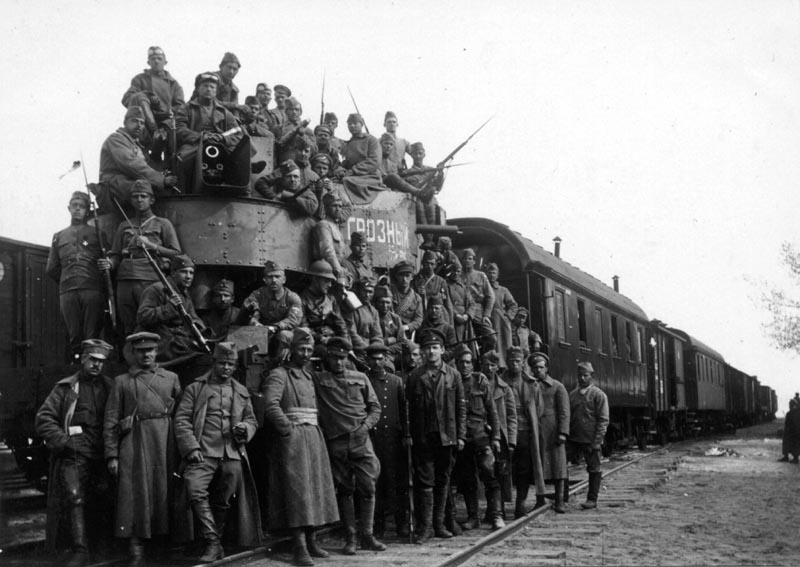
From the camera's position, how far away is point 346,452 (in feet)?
26.0

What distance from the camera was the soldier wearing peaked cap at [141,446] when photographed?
6.97 metres

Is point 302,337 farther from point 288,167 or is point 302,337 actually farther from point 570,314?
point 570,314

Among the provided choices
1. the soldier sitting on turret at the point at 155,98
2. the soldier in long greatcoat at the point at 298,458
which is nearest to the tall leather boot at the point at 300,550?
the soldier in long greatcoat at the point at 298,458

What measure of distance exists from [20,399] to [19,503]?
3695 millimetres

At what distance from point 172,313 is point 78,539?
1.96m

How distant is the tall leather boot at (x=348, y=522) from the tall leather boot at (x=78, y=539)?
6.81 ft

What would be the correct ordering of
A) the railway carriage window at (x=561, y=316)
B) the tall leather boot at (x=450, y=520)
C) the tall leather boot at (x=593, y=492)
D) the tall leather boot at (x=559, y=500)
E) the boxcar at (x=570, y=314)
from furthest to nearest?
1. the railway carriage window at (x=561, y=316)
2. the boxcar at (x=570, y=314)
3. the tall leather boot at (x=593, y=492)
4. the tall leather boot at (x=559, y=500)
5. the tall leather boot at (x=450, y=520)

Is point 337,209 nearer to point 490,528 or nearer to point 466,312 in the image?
point 466,312

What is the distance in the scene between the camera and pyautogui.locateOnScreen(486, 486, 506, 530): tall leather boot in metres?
9.06

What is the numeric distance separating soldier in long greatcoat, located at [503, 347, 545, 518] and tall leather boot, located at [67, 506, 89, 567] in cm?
494

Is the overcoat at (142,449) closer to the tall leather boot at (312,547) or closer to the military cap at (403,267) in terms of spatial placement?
the tall leather boot at (312,547)

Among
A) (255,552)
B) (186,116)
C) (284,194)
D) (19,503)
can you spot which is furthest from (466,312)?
(19,503)

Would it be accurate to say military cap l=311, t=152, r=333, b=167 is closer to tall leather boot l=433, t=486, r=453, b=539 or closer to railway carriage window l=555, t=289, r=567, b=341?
tall leather boot l=433, t=486, r=453, b=539

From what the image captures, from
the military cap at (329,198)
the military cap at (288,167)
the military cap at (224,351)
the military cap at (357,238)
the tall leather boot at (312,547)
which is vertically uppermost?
the military cap at (288,167)
